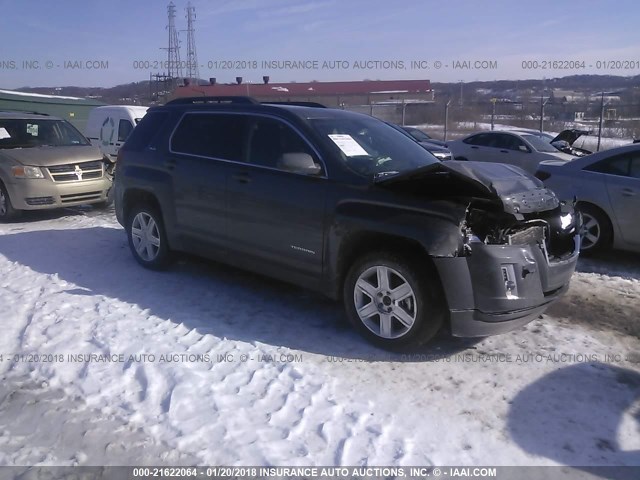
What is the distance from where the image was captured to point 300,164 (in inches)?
193

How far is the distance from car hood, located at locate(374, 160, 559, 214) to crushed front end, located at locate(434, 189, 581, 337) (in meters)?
0.01

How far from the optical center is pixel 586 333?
16.1 ft

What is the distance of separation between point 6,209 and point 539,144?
39.4 ft

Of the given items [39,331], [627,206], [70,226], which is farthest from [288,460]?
[70,226]

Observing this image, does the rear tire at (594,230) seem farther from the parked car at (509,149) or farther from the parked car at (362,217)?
the parked car at (509,149)

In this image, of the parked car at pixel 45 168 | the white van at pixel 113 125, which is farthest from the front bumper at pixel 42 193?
the white van at pixel 113 125

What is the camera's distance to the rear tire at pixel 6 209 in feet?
31.0

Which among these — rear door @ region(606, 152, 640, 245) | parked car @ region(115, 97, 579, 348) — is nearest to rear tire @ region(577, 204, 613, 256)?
rear door @ region(606, 152, 640, 245)

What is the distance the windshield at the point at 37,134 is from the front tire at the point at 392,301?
7755 millimetres

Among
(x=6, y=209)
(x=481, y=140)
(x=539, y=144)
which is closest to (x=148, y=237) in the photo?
(x=6, y=209)

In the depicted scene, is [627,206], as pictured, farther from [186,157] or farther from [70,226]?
[70,226]

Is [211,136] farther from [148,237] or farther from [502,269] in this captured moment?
[502,269]

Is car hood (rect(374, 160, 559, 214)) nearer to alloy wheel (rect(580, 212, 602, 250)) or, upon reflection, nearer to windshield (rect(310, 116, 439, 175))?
windshield (rect(310, 116, 439, 175))

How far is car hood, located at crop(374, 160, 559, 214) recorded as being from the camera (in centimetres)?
419
